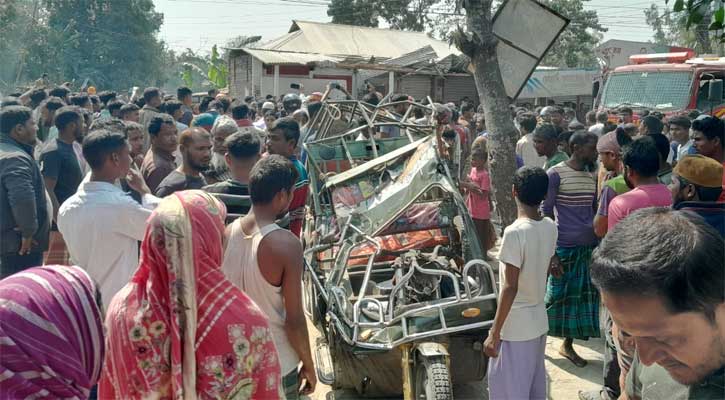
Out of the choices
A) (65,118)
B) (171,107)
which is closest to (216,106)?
(171,107)

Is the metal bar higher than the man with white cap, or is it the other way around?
the man with white cap

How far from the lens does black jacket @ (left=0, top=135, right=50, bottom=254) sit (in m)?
4.13

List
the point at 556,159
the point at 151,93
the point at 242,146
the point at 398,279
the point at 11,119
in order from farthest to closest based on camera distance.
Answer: the point at 151,93
the point at 556,159
the point at 11,119
the point at 398,279
the point at 242,146

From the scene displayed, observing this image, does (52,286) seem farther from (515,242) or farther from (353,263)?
(353,263)

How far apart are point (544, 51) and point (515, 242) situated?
3872mm

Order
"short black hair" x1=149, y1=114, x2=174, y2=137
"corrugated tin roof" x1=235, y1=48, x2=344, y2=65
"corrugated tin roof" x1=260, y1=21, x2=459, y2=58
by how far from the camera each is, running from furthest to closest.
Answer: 1. "corrugated tin roof" x1=260, y1=21, x2=459, y2=58
2. "corrugated tin roof" x1=235, y1=48, x2=344, y2=65
3. "short black hair" x1=149, y1=114, x2=174, y2=137

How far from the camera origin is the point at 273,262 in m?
2.69

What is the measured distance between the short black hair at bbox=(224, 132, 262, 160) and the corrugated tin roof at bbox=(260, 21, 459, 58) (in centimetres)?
2252

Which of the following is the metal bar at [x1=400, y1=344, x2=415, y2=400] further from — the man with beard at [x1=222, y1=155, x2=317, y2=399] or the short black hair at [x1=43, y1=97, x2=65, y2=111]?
the short black hair at [x1=43, y1=97, x2=65, y2=111]

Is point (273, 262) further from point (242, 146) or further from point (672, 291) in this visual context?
point (672, 291)

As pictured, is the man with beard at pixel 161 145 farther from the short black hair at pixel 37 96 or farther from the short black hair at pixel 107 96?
the short black hair at pixel 107 96

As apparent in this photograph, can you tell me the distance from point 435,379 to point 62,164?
11.8 ft

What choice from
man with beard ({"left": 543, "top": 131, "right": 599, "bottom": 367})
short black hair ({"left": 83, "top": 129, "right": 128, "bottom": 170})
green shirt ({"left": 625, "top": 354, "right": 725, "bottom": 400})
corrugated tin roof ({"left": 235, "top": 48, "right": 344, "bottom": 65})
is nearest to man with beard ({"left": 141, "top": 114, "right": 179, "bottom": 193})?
short black hair ({"left": 83, "top": 129, "right": 128, "bottom": 170})

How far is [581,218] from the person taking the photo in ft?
15.6
